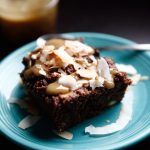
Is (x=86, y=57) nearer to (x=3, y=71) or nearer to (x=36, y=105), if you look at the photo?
(x=36, y=105)

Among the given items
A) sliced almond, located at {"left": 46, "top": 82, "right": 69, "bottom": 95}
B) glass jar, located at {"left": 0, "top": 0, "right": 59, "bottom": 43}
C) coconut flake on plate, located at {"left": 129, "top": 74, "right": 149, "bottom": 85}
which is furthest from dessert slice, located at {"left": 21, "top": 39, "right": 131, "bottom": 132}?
glass jar, located at {"left": 0, "top": 0, "right": 59, "bottom": 43}

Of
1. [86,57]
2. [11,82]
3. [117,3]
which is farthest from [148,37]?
[11,82]

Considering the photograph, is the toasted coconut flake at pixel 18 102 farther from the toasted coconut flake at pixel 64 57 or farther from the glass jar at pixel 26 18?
the glass jar at pixel 26 18

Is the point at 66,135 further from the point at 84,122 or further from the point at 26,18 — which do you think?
the point at 26,18

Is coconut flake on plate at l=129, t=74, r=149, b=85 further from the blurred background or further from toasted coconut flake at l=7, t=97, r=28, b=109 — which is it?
toasted coconut flake at l=7, t=97, r=28, b=109

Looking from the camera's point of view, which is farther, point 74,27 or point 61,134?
point 74,27

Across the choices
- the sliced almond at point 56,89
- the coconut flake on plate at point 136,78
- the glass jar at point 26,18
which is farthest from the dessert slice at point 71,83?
the glass jar at point 26,18

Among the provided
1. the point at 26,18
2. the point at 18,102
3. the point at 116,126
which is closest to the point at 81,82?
the point at 116,126
